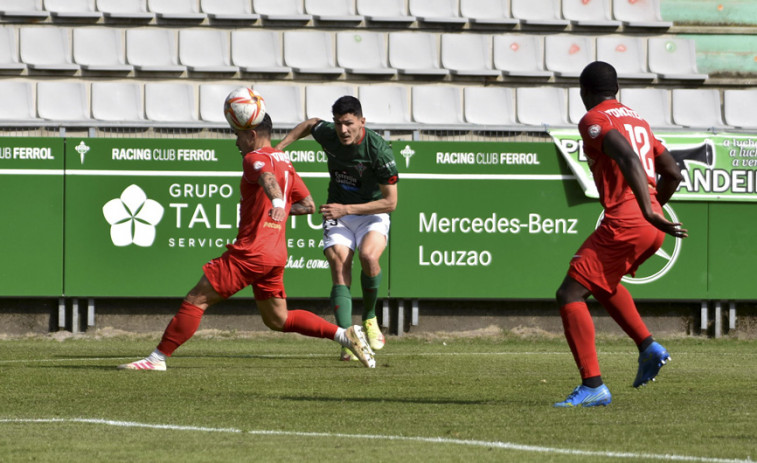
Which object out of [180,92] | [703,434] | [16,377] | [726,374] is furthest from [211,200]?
[703,434]

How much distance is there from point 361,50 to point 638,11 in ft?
14.6

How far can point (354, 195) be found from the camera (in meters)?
9.73

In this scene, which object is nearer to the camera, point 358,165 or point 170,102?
point 358,165

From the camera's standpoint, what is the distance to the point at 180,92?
15.8 m

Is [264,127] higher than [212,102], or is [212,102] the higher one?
[212,102]

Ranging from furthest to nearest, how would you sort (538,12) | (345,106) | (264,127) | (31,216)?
(538,12)
(31,216)
(345,106)
(264,127)

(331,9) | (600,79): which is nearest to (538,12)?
(331,9)

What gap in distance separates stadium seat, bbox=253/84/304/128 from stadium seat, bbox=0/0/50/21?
11.1ft

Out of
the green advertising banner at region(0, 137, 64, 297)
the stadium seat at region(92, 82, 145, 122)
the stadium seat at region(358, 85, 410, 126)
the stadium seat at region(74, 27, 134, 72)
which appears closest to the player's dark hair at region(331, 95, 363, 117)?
the green advertising banner at region(0, 137, 64, 297)

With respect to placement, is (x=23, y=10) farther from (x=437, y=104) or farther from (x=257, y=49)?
(x=437, y=104)

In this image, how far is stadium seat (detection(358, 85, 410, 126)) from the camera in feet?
51.7

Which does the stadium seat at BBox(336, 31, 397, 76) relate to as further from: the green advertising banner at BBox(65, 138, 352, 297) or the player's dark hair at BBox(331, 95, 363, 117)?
the player's dark hair at BBox(331, 95, 363, 117)

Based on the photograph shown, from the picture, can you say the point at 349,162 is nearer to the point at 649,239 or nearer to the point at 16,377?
the point at 16,377

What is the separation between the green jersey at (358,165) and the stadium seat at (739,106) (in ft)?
27.9
